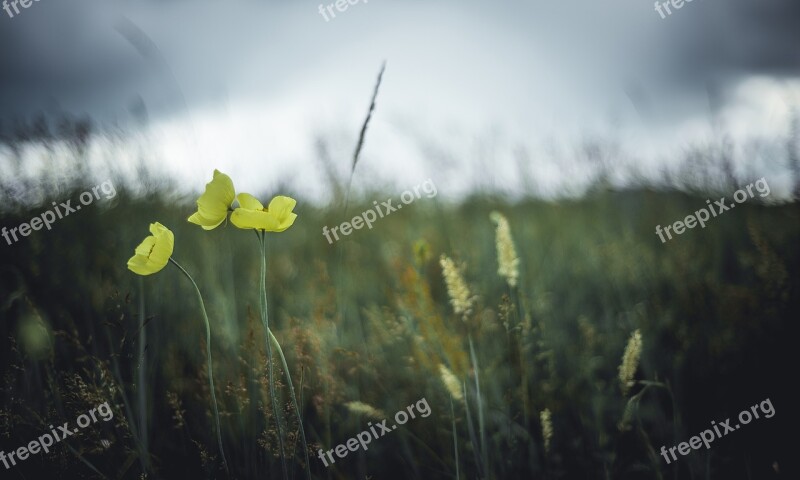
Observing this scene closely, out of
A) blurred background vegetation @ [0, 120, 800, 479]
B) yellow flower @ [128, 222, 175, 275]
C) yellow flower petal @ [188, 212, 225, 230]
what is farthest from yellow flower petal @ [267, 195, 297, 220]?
blurred background vegetation @ [0, 120, 800, 479]

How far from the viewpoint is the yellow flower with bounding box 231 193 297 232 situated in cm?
94

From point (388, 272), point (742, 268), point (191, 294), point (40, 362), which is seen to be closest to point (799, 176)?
point (742, 268)

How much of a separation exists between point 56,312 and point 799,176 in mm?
3358

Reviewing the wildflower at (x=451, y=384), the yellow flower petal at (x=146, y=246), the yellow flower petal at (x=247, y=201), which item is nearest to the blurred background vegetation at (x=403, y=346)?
the wildflower at (x=451, y=384)

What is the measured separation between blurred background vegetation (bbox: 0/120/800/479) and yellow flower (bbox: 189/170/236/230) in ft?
0.99

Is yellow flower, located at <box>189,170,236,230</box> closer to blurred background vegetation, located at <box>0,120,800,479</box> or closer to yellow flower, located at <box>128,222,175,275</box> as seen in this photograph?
yellow flower, located at <box>128,222,175,275</box>

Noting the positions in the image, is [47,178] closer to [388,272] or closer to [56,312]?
[56,312]

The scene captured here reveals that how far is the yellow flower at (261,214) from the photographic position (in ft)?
3.09

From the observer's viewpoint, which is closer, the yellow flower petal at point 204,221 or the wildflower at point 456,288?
the yellow flower petal at point 204,221

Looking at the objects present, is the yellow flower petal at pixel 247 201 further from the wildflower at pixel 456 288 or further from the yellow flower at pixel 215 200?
the wildflower at pixel 456 288

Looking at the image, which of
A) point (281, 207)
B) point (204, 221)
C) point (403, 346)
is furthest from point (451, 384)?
point (403, 346)

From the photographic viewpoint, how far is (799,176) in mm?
1963

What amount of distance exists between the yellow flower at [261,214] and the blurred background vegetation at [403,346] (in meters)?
0.37

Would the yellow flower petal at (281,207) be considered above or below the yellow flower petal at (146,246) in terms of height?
below
